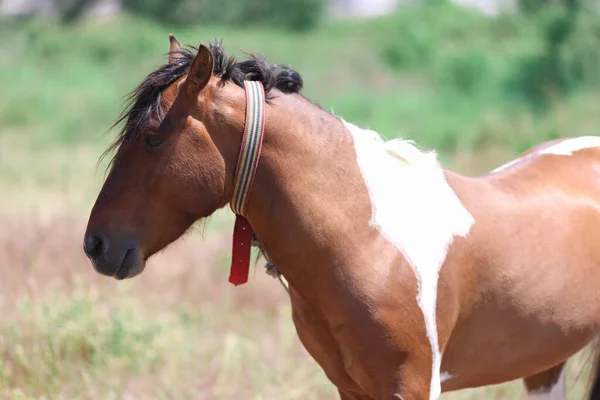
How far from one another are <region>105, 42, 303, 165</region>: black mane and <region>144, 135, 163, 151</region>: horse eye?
33mm

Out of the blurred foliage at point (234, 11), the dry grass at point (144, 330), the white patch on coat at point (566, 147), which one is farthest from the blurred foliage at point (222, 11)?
the white patch on coat at point (566, 147)

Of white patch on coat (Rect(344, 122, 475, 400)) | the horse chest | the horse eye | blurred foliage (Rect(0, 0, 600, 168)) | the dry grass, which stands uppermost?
the horse eye

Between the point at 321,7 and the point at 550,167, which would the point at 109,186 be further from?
the point at 321,7

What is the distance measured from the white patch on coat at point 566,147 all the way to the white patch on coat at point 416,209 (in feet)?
2.08

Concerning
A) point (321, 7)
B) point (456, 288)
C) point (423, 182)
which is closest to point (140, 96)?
point (423, 182)

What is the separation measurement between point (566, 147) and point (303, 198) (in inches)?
60.6

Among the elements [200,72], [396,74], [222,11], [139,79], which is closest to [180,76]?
[200,72]

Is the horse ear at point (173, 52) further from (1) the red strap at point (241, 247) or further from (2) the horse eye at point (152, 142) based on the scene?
(1) the red strap at point (241, 247)

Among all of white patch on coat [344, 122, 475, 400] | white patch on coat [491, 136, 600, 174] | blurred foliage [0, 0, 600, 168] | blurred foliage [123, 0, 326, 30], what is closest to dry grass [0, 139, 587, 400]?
white patch on coat [344, 122, 475, 400]

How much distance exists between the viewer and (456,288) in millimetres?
2906

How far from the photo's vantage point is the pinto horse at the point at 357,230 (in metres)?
2.63

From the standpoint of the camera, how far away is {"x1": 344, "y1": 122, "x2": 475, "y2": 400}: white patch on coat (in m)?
2.83

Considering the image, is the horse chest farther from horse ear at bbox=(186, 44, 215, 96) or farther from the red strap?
horse ear at bbox=(186, 44, 215, 96)

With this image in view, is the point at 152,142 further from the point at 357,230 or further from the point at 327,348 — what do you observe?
the point at 327,348
